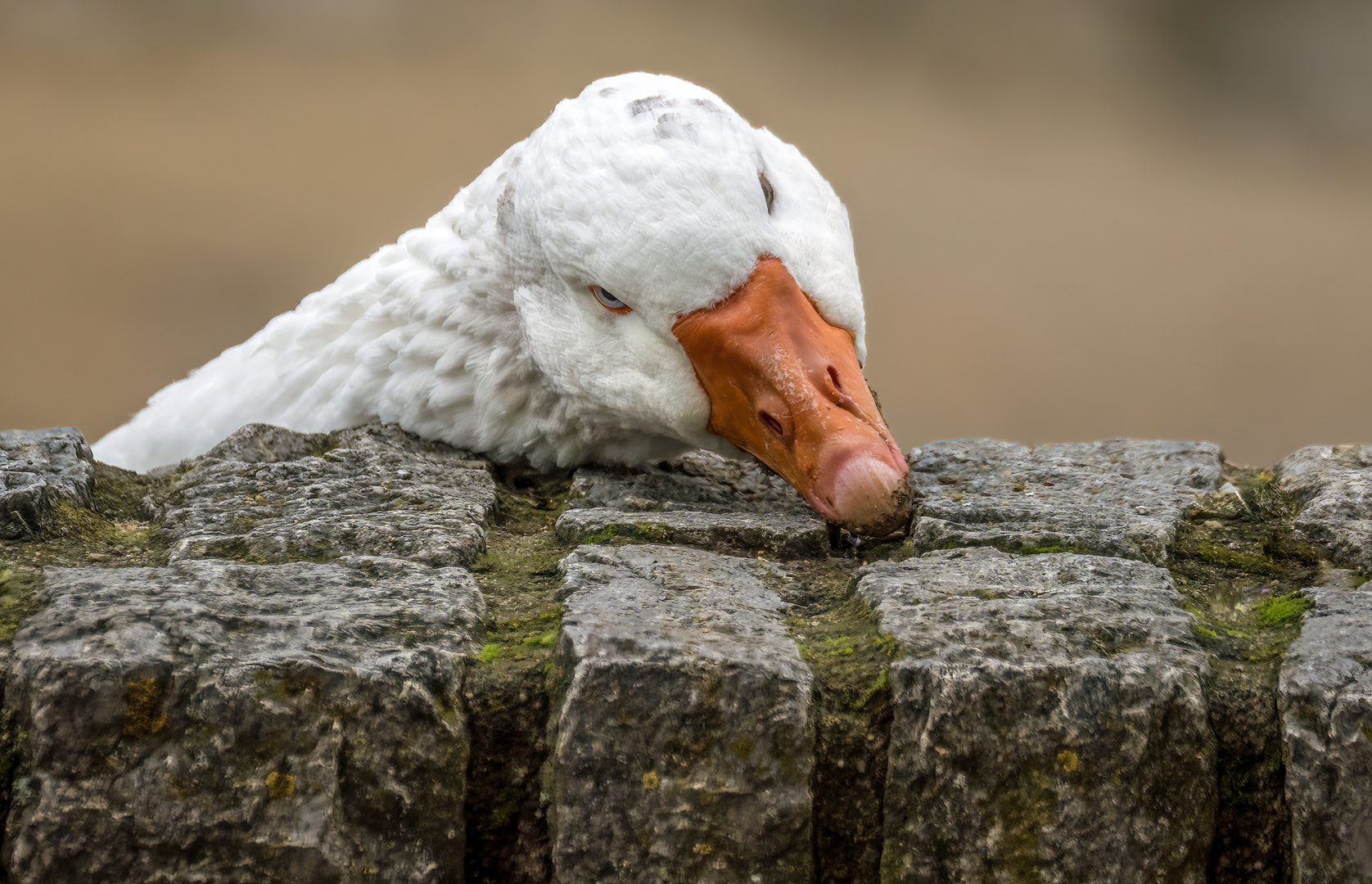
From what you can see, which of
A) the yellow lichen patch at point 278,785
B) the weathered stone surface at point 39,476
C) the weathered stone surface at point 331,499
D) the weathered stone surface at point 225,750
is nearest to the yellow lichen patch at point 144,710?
the weathered stone surface at point 225,750

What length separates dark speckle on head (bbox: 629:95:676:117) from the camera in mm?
1818

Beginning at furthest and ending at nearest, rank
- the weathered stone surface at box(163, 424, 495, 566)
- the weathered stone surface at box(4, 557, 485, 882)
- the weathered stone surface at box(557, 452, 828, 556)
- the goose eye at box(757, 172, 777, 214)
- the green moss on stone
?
the goose eye at box(757, 172, 777, 214), the weathered stone surface at box(557, 452, 828, 556), the weathered stone surface at box(163, 424, 495, 566), the green moss on stone, the weathered stone surface at box(4, 557, 485, 882)

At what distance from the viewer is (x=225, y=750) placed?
1091 millimetres

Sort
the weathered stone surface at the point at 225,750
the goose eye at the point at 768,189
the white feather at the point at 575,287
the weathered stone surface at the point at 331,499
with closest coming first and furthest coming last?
1. the weathered stone surface at the point at 225,750
2. the weathered stone surface at the point at 331,499
3. the white feather at the point at 575,287
4. the goose eye at the point at 768,189

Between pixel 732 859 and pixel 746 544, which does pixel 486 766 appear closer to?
pixel 732 859

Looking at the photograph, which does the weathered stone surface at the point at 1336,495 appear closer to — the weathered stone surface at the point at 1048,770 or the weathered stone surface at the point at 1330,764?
the weathered stone surface at the point at 1330,764

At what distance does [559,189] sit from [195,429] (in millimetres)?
1039

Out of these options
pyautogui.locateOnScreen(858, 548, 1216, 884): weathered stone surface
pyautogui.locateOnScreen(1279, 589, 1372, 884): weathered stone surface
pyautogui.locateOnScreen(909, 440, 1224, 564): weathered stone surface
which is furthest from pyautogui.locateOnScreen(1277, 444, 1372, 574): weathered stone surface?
Result: pyautogui.locateOnScreen(858, 548, 1216, 884): weathered stone surface

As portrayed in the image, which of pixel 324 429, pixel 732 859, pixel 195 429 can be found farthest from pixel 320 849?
pixel 195 429

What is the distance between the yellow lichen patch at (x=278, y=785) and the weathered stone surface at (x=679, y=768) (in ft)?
0.84

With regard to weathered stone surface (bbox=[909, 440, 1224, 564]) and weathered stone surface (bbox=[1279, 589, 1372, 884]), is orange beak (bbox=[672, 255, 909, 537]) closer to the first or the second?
weathered stone surface (bbox=[909, 440, 1224, 564])

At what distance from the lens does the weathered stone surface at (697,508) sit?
158cm

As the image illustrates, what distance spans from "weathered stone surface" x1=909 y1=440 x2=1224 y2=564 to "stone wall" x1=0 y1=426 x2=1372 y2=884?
162mm

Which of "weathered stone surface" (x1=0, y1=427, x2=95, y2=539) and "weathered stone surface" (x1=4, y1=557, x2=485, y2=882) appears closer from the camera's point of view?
"weathered stone surface" (x1=4, y1=557, x2=485, y2=882)
